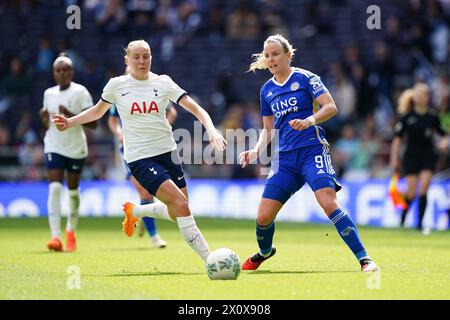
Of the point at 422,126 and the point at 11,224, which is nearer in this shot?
the point at 422,126

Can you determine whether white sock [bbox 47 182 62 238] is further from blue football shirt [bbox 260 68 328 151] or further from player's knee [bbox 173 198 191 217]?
blue football shirt [bbox 260 68 328 151]

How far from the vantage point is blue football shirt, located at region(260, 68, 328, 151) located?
10164mm

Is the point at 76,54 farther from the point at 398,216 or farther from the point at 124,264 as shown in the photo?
the point at 124,264

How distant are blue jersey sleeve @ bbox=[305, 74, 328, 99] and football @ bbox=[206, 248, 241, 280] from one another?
190cm

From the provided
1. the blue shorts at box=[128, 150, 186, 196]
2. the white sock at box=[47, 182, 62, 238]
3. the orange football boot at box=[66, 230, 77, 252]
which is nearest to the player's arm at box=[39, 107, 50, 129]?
the white sock at box=[47, 182, 62, 238]

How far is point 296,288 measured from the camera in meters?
8.66

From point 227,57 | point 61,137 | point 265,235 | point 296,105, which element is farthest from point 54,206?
point 227,57

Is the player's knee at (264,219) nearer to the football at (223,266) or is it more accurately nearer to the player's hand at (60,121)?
the football at (223,266)

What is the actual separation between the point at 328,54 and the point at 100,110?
16.6 metres

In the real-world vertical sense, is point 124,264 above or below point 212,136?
below

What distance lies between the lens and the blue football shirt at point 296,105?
33.3 ft

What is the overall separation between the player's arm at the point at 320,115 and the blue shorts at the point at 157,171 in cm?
144
